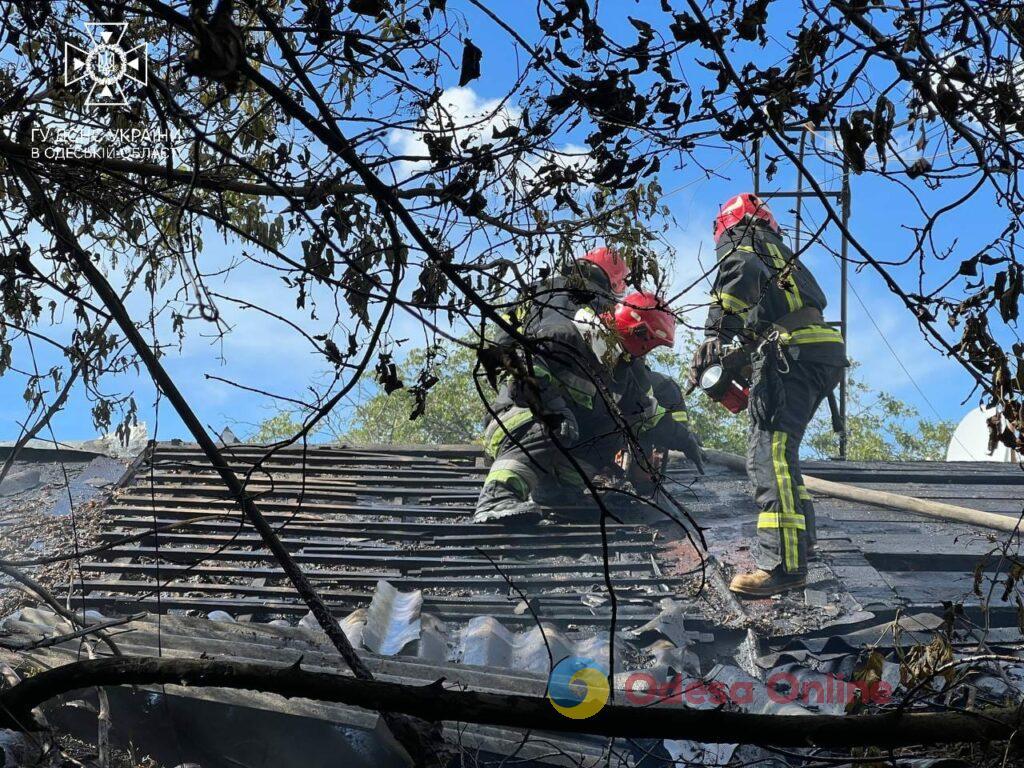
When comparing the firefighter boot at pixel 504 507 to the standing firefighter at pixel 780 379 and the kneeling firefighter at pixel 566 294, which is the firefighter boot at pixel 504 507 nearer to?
the standing firefighter at pixel 780 379

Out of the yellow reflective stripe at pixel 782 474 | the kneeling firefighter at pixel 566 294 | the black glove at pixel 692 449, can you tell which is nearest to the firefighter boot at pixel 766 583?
the yellow reflective stripe at pixel 782 474

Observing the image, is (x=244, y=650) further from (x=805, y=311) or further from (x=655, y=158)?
(x=805, y=311)

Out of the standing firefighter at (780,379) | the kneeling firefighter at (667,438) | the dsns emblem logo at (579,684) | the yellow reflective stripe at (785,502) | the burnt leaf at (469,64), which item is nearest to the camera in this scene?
the burnt leaf at (469,64)

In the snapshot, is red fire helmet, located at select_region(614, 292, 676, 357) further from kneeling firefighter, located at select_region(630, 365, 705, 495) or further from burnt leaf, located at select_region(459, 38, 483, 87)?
burnt leaf, located at select_region(459, 38, 483, 87)

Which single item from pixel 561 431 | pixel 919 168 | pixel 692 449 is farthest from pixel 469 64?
pixel 692 449

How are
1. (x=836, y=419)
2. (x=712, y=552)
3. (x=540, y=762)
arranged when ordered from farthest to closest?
(x=836, y=419) → (x=712, y=552) → (x=540, y=762)

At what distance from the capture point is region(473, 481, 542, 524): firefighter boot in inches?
261

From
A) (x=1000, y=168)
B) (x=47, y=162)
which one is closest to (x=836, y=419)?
(x=1000, y=168)

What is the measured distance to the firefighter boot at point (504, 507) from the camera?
6633mm

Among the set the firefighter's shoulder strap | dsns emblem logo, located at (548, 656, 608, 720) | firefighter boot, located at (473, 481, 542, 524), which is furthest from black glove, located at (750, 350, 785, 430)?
dsns emblem logo, located at (548, 656, 608, 720)

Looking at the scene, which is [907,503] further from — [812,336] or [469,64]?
[469,64]

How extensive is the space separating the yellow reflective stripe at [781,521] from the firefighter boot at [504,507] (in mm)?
1426

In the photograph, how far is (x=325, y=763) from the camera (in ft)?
13.6

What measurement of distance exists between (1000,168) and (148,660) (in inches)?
95.6
